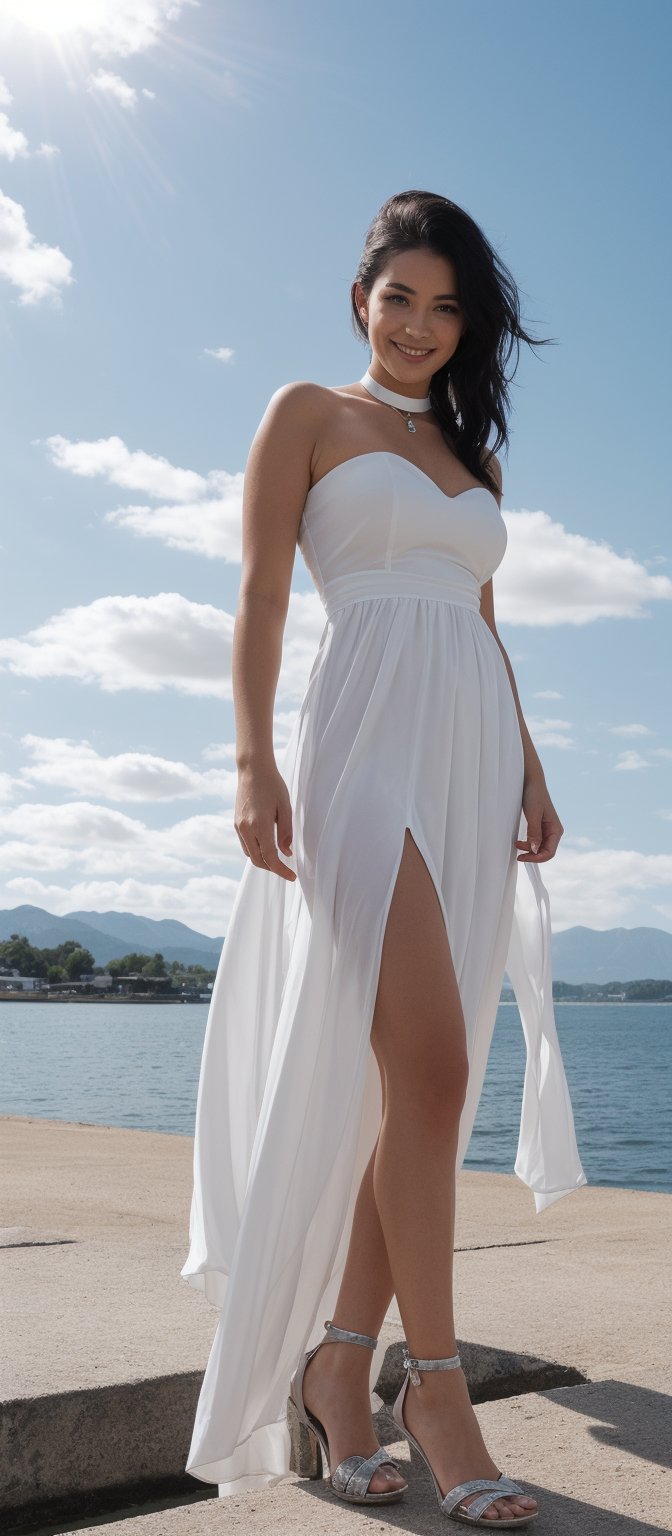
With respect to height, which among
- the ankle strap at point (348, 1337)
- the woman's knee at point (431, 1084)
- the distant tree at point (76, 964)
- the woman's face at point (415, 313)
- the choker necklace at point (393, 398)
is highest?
the distant tree at point (76, 964)

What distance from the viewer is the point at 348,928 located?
214 centimetres

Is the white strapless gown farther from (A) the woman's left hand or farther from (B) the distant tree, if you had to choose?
(B) the distant tree

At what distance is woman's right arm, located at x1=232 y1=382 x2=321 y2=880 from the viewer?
224cm

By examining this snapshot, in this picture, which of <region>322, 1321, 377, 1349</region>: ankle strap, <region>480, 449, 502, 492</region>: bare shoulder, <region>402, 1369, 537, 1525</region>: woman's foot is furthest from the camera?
<region>480, 449, 502, 492</region>: bare shoulder

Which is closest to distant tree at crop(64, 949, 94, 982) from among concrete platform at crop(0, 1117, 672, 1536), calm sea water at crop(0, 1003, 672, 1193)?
calm sea water at crop(0, 1003, 672, 1193)

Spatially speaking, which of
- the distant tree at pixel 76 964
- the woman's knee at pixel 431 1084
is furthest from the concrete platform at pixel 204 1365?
the distant tree at pixel 76 964

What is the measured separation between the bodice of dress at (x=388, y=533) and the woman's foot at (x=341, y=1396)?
1289 mm

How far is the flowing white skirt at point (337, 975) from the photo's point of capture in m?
2.11

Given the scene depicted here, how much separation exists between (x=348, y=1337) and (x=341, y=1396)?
9 centimetres

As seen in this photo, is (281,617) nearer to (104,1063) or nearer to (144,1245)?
(144,1245)

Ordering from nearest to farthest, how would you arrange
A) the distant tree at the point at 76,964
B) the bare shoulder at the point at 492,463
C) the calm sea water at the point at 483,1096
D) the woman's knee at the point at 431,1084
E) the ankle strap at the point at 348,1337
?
the woman's knee at the point at 431,1084 < the ankle strap at the point at 348,1337 < the bare shoulder at the point at 492,463 < the calm sea water at the point at 483,1096 < the distant tree at the point at 76,964

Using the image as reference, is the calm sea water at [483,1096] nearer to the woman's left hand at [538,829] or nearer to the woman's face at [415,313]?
the woman's left hand at [538,829]

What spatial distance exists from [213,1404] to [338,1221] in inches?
13.4

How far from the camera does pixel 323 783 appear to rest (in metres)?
2.27
